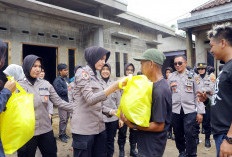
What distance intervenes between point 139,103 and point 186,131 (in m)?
2.23

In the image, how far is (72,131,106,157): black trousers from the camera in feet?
6.91

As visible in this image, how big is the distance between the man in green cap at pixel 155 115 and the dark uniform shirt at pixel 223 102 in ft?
1.43

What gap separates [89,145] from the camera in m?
2.17

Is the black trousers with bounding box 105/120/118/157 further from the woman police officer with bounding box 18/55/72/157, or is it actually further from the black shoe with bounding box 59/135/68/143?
the black shoe with bounding box 59/135/68/143

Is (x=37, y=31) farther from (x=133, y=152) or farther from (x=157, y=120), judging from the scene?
(x=157, y=120)

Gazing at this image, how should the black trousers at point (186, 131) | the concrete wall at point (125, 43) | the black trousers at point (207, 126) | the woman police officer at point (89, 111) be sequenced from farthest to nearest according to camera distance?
the concrete wall at point (125, 43)
the black trousers at point (207, 126)
the black trousers at point (186, 131)
the woman police officer at point (89, 111)

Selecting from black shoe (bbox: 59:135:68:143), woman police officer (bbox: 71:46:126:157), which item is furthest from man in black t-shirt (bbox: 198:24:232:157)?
black shoe (bbox: 59:135:68:143)

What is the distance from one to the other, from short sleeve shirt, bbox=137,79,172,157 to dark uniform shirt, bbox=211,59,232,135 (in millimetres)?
438

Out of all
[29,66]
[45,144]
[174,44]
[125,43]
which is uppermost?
[174,44]

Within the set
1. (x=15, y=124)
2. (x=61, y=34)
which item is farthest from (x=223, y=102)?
(x=61, y=34)

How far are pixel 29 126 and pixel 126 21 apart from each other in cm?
878

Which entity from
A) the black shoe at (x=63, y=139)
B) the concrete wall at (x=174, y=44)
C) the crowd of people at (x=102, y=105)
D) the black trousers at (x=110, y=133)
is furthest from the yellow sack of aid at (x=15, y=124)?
the concrete wall at (x=174, y=44)

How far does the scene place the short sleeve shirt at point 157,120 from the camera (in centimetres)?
176

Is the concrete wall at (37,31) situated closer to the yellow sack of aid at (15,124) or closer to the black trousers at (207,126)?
the yellow sack of aid at (15,124)
